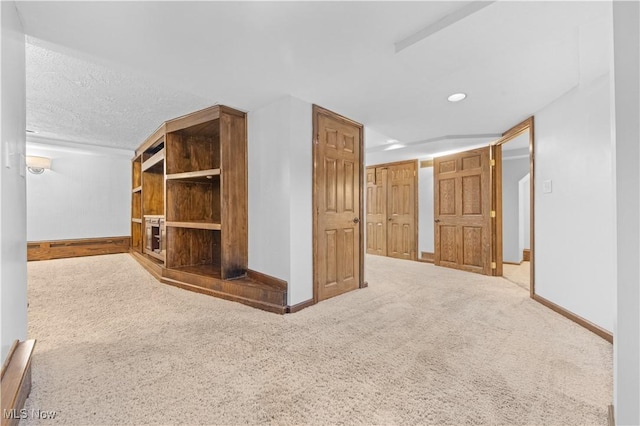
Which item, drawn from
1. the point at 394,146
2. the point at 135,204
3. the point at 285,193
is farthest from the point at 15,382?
the point at 135,204

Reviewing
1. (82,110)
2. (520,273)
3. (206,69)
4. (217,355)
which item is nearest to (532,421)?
(217,355)

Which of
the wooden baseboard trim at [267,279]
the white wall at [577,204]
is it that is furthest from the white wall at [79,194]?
the white wall at [577,204]

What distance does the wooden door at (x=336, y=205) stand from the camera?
10.1ft

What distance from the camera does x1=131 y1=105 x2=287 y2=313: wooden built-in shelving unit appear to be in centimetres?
319

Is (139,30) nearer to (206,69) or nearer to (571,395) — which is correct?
(206,69)

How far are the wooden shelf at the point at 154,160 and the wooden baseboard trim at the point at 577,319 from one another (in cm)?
493

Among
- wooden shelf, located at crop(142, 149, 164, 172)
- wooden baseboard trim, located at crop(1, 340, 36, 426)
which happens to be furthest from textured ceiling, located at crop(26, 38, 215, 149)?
wooden baseboard trim, located at crop(1, 340, 36, 426)

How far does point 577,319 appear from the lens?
97.6 inches

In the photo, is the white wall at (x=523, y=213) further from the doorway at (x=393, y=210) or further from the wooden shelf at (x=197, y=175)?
the wooden shelf at (x=197, y=175)

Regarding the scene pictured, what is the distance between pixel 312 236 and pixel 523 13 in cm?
229

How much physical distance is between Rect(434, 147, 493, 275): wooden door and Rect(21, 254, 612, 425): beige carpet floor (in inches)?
57.9

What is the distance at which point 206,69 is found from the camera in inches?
89.5

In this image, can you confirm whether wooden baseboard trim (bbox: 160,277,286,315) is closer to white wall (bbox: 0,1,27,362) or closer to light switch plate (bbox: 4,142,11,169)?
white wall (bbox: 0,1,27,362)

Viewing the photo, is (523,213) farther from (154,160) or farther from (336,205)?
(154,160)
